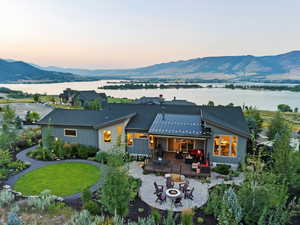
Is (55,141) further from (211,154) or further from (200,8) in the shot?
(200,8)

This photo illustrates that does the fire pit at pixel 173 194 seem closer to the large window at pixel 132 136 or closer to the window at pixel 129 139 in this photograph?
the large window at pixel 132 136

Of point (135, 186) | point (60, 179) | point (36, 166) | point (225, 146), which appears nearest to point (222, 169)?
point (225, 146)

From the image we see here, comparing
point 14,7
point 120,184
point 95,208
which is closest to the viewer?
point 120,184

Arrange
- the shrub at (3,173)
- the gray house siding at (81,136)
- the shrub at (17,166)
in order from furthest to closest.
Answer: the gray house siding at (81,136)
the shrub at (17,166)
the shrub at (3,173)

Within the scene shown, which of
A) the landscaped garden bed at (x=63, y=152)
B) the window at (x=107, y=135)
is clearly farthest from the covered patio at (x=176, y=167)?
the landscaped garden bed at (x=63, y=152)

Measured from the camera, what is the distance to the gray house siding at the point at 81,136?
15.7 metres

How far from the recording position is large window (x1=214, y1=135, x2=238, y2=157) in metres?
12.9

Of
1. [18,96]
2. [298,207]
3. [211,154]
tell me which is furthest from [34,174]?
[18,96]

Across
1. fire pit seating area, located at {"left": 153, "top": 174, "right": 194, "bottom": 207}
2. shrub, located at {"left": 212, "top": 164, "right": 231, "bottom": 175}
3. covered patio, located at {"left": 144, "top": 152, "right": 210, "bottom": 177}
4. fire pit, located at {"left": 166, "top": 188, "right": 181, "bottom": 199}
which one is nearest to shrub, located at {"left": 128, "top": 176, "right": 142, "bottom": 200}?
fire pit seating area, located at {"left": 153, "top": 174, "right": 194, "bottom": 207}

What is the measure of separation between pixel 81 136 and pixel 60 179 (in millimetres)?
4940

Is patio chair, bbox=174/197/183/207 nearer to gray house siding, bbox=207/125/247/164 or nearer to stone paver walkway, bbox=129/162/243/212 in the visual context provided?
stone paver walkway, bbox=129/162/243/212

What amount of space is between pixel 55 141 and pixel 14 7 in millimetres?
22995

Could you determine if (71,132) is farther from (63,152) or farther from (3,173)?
(3,173)

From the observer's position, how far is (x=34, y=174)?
11945 mm
